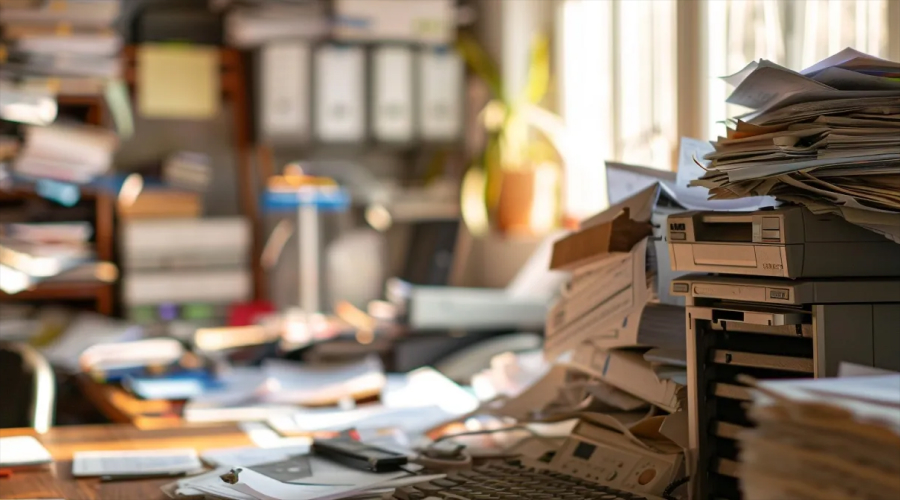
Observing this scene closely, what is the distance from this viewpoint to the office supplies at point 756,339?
44.9 inches

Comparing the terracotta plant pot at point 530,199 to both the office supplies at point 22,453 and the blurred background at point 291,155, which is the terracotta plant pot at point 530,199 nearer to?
the blurred background at point 291,155

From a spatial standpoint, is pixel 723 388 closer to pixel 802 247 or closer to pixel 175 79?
pixel 802 247

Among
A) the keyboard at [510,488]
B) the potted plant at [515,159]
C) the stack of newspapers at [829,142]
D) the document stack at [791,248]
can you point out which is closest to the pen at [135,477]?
the keyboard at [510,488]

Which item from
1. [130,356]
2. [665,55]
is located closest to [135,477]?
[130,356]

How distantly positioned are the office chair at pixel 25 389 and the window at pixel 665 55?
136 cm

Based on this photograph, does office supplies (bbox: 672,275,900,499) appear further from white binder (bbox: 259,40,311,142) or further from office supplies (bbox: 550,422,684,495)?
white binder (bbox: 259,40,311,142)

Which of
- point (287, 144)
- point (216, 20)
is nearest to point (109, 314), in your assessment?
point (287, 144)

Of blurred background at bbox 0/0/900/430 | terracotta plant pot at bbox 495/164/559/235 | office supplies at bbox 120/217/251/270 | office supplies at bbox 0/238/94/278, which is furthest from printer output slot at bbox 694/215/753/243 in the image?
office supplies at bbox 120/217/251/270

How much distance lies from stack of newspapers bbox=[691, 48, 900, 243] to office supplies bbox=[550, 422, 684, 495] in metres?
0.35

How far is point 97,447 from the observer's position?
1776 mm

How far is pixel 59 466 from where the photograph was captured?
5.27 feet

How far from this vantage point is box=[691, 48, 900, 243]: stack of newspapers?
1161 mm

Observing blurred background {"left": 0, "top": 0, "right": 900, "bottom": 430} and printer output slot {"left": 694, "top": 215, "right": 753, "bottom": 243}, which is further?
blurred background {"left": 0, "top": 0, "right": 900, "bottom": 430}

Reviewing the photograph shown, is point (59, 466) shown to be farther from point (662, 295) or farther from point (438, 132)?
point (438, 132)
